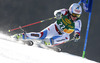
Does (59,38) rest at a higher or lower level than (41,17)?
lower

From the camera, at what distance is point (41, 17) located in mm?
7152

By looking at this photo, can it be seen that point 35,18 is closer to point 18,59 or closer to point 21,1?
point 21,1

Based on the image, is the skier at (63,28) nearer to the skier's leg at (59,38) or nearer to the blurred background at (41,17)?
the skier's leg at (59,38)

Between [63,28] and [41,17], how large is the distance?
257cm

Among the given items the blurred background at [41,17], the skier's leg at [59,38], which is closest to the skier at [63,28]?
the skier's leg at [59,38]

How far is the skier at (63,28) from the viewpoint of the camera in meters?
4.54

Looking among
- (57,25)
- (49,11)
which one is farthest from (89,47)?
(57,25)

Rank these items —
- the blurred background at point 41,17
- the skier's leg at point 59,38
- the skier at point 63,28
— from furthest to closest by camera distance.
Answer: the blurred background at point 41,17 → the skier's leg at point 59,38 → the skier at point 63,28

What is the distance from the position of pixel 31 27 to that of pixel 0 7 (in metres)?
1.55

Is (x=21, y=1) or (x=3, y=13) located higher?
(x=21, y=1)

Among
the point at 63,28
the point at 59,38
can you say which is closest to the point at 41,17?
the point at 59,38

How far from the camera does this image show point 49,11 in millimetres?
7086

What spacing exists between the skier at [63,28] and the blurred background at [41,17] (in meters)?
2.16

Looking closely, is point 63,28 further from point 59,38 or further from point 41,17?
point 41,17
